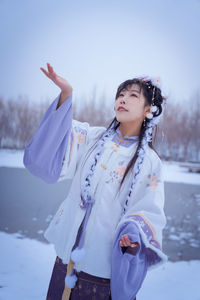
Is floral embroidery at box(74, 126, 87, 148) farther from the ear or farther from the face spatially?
the ear

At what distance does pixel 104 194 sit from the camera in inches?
45.9

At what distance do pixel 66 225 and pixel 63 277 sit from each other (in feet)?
1.02

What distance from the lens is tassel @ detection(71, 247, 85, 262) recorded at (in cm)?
105

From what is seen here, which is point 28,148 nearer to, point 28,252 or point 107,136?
point 107,136

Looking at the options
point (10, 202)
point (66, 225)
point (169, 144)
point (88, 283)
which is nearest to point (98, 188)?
point (66, 225)

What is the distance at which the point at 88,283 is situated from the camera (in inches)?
44.3

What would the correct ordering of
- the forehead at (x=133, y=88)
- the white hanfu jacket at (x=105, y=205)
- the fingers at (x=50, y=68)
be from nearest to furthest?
the fingers at (x=50, y=68)
the white hanfu jacket at (x=105, y=205)
the forehead at (x=133, y=88)

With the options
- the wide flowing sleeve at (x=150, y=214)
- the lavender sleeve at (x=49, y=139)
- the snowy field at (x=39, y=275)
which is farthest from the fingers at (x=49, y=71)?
the snowy field at (x=39, y=275)

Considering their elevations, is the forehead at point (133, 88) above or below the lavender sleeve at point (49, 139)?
above

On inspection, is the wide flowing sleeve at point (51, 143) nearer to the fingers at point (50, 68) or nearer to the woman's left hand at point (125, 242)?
the fingers at point (50, 68)

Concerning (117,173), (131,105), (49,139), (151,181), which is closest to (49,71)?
(49,139)

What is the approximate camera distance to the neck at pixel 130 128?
135 centimetres

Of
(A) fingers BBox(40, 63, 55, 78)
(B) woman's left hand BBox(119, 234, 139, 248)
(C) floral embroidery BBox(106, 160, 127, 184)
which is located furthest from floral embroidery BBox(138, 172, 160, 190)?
(A) fingers BBox(40, 63, 55, 78)

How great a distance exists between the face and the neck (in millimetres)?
41
